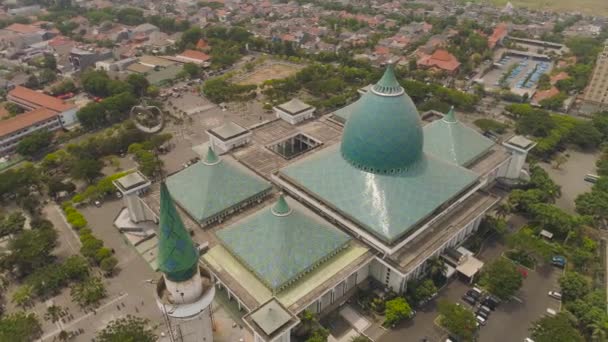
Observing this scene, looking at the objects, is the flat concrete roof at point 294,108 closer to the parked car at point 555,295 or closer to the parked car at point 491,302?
the parked car at point 491,302

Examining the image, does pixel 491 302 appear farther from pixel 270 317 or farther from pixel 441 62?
pixel 441 62

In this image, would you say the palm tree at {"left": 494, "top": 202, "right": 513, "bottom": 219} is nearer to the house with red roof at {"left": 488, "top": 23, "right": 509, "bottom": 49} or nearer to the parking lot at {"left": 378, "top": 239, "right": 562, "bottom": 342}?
the parking lot at {"left": 378, "top": 239, "right": 562, "bottom": 342}

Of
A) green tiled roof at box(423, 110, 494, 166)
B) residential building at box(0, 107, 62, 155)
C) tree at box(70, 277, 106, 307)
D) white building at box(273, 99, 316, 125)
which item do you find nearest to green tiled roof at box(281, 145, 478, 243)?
green tiled roof at box(423, 110, 494, 166)

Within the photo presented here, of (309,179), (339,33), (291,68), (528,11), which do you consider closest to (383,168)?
(309,179)

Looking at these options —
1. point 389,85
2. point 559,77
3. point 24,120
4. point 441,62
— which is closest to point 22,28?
point 24,120

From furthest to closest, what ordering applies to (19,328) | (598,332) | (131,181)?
(131,181)
(598,332)
(19,328)

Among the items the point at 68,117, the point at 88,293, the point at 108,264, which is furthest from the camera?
the point at 68,117

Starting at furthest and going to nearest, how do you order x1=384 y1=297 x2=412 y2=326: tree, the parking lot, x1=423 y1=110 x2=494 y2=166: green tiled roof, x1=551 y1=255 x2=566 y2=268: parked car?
x1=423 y1=110 x2=494 y2=166: green tiled roof < x1=551 y1=255 x2=566 y2=268: parked car < x1=384 y1=297 x2=412 y2=326: tree < the parking lot
